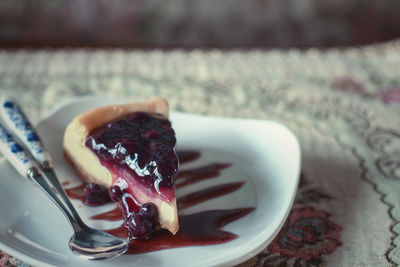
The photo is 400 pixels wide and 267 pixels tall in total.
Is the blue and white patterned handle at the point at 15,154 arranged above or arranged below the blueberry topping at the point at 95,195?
above

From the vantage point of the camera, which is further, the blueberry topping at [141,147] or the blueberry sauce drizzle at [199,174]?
the blueberry sauce drizzle at [199,174]

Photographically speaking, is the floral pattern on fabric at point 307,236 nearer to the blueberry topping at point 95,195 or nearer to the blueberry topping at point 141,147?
the blueberry topping at point 141,147

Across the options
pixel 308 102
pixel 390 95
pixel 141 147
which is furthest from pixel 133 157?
pixel 390 95

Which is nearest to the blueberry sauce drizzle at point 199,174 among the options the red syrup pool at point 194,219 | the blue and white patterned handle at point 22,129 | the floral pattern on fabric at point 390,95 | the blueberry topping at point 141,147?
the red syrup pool at point 194,219

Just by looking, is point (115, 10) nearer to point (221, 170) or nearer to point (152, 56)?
point (152, 56)

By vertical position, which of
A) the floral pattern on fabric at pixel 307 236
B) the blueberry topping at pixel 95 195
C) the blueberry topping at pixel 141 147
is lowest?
the blueberry topping at pixel 95 195

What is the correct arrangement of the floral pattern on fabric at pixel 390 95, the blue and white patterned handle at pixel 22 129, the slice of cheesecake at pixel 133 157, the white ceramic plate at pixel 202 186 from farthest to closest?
the floral pattern on fabric at pixel 390 95
the blue and white patterned handle at pixel 22 129
the slice of cheesecake at pixel 133 157
the white ceramic plate at pixel 202 186
